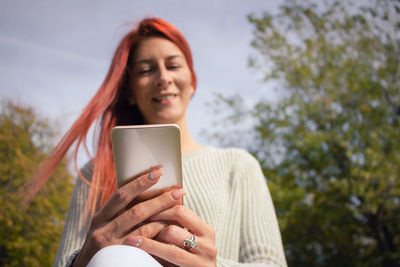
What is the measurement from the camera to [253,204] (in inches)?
70.5

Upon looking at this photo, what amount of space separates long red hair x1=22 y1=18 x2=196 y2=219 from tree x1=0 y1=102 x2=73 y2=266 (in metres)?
6.85

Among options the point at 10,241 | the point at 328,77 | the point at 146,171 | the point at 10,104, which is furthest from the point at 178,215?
the point at 10,104

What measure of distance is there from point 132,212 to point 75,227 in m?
0.88

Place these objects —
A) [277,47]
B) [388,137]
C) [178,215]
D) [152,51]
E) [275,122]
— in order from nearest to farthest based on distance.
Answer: [178,215]
[152,51]
[388,137]
[275,122]
[277,47]

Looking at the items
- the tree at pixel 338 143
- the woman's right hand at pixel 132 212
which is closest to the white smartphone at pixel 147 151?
the woman's right hand at pixel 132 212

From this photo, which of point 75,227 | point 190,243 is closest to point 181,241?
point 190,243

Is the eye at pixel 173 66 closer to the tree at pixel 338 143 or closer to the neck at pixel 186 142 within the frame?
the neck at pixel 186 142

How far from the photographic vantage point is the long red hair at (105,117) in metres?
1.91

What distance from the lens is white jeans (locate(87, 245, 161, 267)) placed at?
1.00 meters

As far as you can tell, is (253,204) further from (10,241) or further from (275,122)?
(10,241)

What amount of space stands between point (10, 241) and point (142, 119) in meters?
8.23

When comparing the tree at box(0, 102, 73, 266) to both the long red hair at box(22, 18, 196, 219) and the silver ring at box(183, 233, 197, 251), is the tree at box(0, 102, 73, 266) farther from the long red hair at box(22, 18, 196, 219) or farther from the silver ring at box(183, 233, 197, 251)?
the silver ring at box(183, 233, 197, 251)

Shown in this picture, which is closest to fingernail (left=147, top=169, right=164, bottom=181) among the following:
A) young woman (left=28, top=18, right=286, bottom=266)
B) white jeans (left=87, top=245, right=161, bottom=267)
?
white jeans (left=87, top=245, right=161, bottom=267)

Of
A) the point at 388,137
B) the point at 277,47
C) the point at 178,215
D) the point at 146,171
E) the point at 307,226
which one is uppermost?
the point at 277,47
